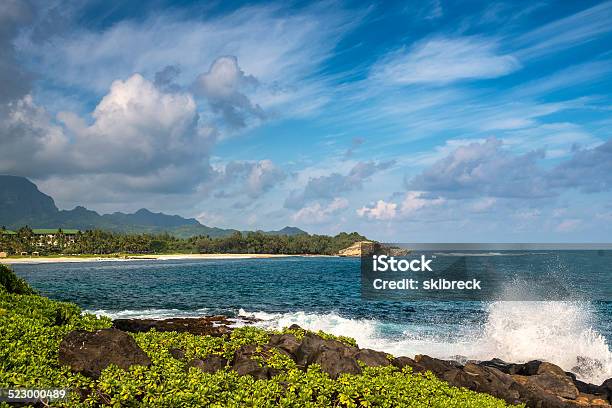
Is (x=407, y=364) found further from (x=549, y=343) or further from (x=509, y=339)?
(x=549, y=343)

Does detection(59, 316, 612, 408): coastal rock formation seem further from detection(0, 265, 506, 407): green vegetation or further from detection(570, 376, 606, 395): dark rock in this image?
detection(0, 265, 506, 407): green vegetation

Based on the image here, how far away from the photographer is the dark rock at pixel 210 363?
12.0 meters

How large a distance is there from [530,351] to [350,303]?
1000 inches

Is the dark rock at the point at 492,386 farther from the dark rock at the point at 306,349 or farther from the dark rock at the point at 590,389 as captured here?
the dark rock at the point at 590,389

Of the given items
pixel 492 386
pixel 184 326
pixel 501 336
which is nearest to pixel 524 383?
pixel 492 386

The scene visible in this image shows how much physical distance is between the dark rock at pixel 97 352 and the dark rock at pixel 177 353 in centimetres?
120

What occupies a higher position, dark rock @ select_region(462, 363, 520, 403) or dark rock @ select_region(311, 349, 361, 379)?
dark rock @ select_region(311, 349, 361, 379)

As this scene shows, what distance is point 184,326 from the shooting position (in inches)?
1060

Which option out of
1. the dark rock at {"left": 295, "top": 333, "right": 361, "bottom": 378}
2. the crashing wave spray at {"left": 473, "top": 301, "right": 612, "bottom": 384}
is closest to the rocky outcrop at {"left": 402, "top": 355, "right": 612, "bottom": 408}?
the dark rock at {"left": 295, "top": 333, "right": 361, "bottom": 378}

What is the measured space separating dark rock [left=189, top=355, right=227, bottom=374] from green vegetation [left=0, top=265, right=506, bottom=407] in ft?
0.98

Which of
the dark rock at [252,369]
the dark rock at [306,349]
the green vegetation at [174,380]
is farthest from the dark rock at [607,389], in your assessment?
the dark rock at [252,369]

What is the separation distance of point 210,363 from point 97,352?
113 inches

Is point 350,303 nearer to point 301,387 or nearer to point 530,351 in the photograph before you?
point 530,351

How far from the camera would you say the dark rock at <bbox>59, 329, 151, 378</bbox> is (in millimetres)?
10789
